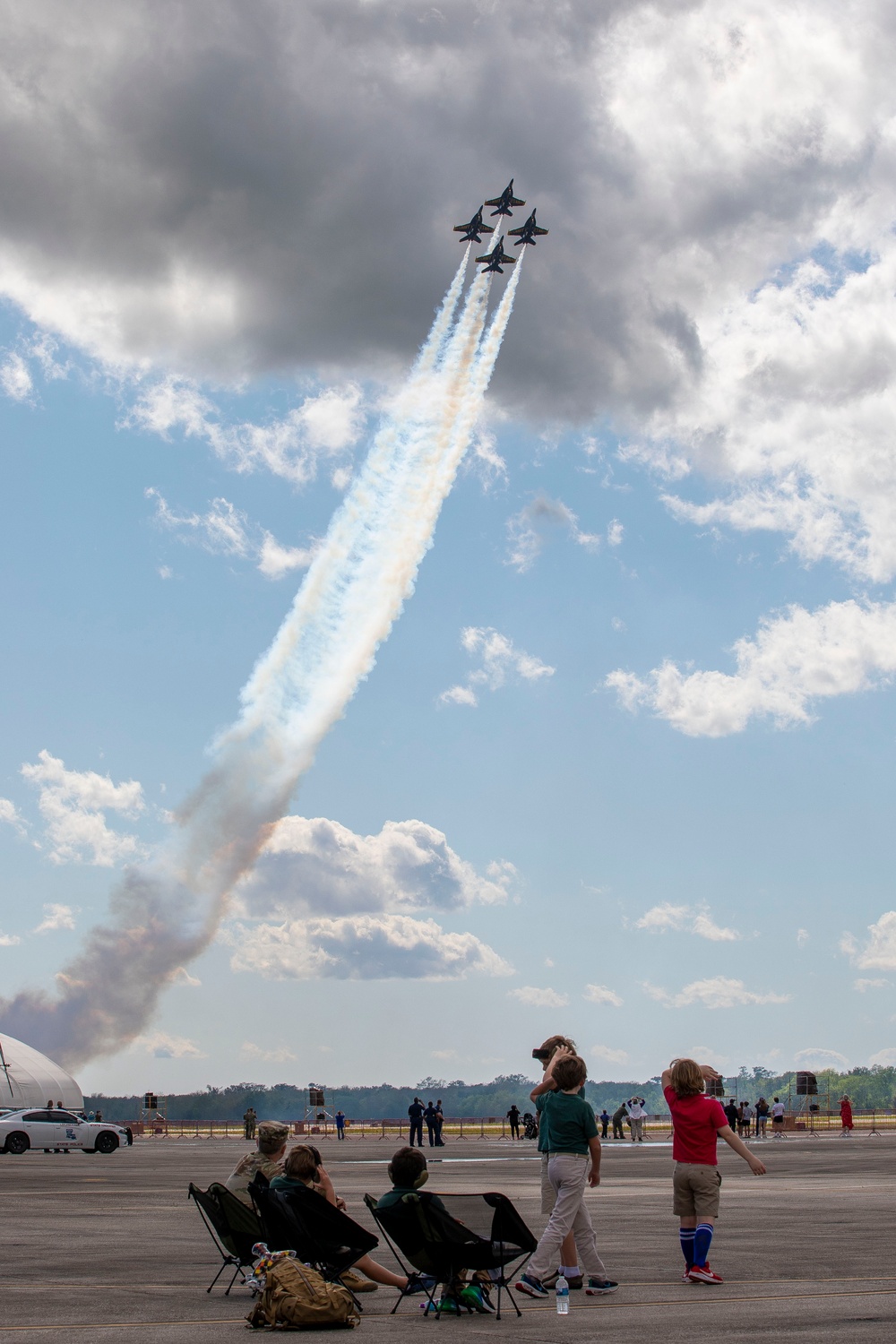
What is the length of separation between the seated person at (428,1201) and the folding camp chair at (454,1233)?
0.13ft

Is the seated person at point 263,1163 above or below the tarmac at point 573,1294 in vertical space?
above

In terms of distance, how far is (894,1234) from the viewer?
1388 centimetres

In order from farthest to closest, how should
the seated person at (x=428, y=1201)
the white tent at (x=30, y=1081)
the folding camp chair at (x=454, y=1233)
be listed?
the white tent at (x=30, y=1081) → the seated person at (x=428, y=1201) → the folding camp chair at (x=454, y=1233)

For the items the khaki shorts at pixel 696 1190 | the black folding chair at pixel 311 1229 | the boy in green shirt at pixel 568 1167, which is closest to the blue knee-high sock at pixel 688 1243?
the khaki shorts at pixel 696 1190

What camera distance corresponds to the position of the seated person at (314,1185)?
8.98 m

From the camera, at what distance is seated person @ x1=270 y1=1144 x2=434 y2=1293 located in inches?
353

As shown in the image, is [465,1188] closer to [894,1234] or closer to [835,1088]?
[894,1234]

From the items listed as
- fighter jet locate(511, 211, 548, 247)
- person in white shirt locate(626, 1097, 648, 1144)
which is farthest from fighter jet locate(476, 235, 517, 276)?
person in white shirt locate(626, 1097, 648, 1144)

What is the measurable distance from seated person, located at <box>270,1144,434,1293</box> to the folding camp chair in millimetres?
365

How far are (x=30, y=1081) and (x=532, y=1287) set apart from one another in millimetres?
67245

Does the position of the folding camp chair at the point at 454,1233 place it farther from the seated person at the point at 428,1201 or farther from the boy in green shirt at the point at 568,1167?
the boy in green shirt at the point at 568,1167

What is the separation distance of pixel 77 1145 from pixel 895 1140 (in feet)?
88.9

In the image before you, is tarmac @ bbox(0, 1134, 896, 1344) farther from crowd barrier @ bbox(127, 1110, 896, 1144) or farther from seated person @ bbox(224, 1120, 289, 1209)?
crowd barrier @ bbox(127, 1110, 896, 1144)

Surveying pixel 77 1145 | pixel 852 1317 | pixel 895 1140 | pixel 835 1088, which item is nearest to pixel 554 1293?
pixel 852 1317
